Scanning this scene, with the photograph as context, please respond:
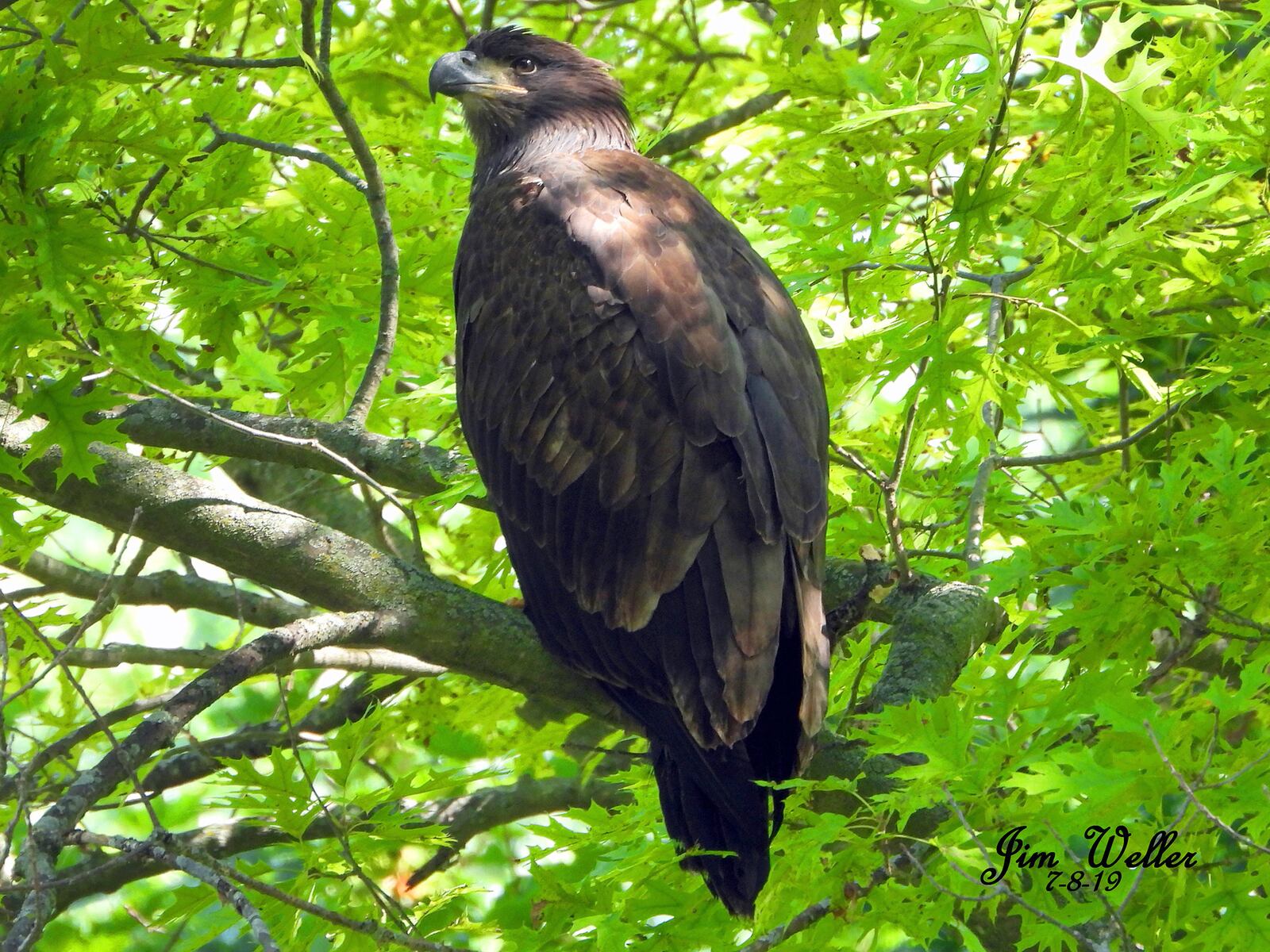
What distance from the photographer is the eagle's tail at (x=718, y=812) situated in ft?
9.82

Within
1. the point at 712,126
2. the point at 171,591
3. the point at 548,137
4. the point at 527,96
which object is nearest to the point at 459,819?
the point at 171,591

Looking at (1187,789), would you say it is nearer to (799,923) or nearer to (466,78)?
(799,923)

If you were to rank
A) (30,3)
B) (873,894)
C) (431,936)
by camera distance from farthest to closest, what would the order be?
(30,3)
(431,936)
(873,894)

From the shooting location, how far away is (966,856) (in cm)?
257

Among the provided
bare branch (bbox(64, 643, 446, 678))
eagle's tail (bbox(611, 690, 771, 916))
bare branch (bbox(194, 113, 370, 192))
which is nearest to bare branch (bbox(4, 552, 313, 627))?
bare branch (bbox(64, 643, 446, 678))

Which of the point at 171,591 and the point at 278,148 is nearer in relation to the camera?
the point at 278,148

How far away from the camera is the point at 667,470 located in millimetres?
3170

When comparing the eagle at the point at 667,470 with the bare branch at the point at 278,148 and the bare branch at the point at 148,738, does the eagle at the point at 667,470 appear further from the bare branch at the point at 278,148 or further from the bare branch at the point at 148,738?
the bare branch at the point at 148,738

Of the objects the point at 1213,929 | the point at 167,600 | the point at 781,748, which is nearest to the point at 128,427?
the point at 167,600

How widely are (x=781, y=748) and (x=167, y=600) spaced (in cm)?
230

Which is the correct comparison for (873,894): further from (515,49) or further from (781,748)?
(515,49)

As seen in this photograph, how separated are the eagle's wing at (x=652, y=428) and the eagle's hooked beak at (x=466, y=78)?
0.94 meters

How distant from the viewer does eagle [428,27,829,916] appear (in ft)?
10.0

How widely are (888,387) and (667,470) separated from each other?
183cm
